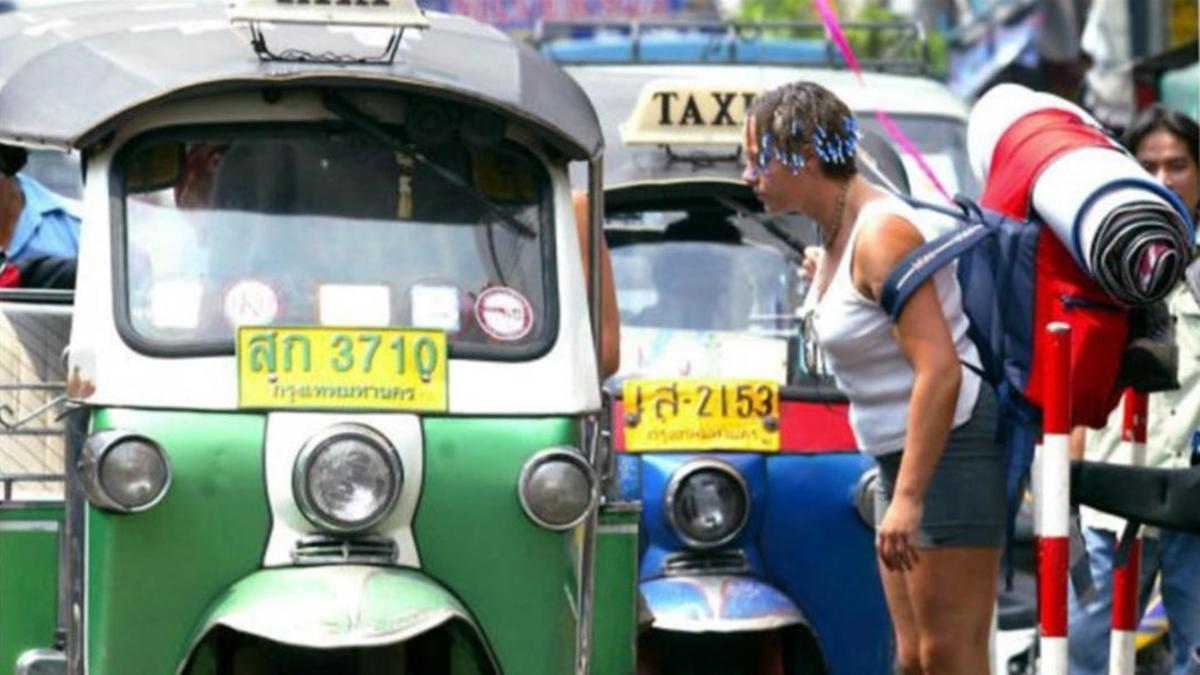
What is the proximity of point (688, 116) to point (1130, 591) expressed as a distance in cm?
249

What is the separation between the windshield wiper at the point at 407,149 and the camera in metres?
7.85

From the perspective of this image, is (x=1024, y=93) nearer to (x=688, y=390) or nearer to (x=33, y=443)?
(x=688, y=390)

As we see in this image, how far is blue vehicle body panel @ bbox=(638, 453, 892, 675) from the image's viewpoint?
9.04 metres

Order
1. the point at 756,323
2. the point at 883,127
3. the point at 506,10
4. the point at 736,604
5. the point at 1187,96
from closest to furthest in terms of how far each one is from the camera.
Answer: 1. the point at 736,604
2. the point at 756,323
3. the point at 883,127
4. the point at 1187,96
5. the point at 506,10

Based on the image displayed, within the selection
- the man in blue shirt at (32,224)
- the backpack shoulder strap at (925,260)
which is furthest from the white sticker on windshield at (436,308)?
the man in blue shirt at (32,224)

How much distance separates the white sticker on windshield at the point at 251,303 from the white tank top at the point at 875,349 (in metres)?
1.30

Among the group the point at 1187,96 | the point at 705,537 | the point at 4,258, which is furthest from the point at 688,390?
the point at 1187,96

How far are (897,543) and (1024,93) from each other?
1.23 m

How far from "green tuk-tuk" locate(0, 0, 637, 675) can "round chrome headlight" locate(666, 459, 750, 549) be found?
0.91m

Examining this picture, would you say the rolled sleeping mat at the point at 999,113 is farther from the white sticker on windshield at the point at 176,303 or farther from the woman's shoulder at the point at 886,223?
the white sticker on windshield at the point at 176,303

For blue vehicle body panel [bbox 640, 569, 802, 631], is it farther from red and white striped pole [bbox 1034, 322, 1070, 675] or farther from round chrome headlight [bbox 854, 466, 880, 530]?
red and white striped pole [bbox 1034, 322, 1070, 675]

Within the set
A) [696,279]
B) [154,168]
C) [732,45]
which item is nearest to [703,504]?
[696,279]

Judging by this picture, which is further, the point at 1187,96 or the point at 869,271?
the point at 1187,96

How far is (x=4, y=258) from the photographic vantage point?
29.8 ft
